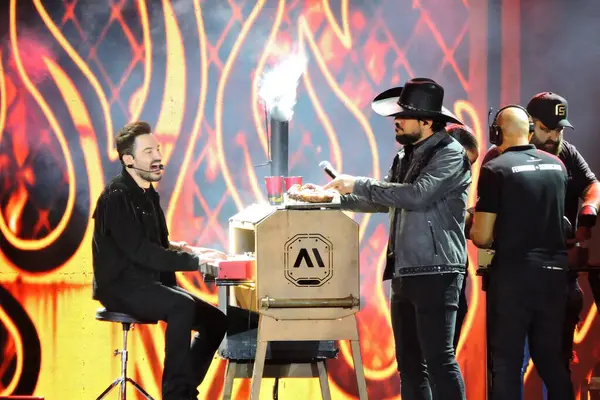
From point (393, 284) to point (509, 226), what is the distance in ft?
2.07

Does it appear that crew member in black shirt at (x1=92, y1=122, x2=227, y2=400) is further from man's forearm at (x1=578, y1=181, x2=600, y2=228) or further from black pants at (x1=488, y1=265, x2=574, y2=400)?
man's forearm at (x1=578, y1=181, x2=600, y2=228)

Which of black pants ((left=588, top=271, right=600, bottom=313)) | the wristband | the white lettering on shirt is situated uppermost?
the white lettering on shirt

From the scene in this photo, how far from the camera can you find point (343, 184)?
4.40 metres

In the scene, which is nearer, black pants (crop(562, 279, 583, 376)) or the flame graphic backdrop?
black pants (crop(562, 279, 583, 376))

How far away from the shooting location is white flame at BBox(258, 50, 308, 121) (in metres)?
5.67

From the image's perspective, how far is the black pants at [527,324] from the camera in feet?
13.7

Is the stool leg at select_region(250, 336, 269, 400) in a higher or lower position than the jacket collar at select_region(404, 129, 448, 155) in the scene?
lower

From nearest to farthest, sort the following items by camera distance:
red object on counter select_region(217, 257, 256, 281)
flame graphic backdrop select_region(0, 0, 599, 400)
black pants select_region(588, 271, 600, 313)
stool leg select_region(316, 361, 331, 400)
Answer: red object on counter select_region(217, 257, 256, 281) < stool leg select_region(316, 361, 331, 400) < black pants select_region(588, 271, 600, 313) < flame graphic backdrop select_region(0, 0, 599, 400)

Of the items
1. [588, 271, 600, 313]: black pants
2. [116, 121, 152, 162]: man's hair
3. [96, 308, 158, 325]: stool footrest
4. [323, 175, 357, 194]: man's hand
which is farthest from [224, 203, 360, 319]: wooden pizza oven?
[588, 271, 600, 313]: black pants

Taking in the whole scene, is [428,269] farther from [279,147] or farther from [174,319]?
[279,147]

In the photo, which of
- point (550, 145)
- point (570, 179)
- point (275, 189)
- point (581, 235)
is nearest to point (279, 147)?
point (275, 189)

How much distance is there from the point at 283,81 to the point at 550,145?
5.74 ft

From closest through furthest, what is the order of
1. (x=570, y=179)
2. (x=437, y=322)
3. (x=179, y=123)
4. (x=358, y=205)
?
(x=437, y=322) → (x=358, y=205) → (x=570, y=179) → (x=179, y=123)

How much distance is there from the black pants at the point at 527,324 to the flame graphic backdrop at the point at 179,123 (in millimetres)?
1544
